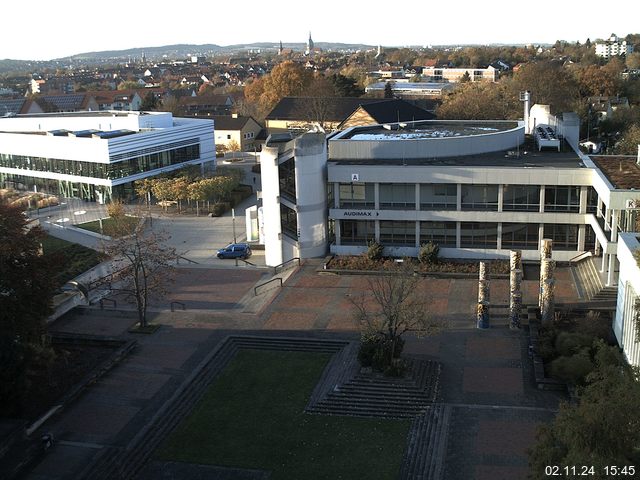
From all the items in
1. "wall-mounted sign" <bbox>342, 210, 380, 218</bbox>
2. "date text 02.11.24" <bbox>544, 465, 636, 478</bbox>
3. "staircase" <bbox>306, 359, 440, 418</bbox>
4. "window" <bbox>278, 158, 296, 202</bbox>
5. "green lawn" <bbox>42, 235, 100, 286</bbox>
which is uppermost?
"window" <bbox>278, 158, 296, 202</bbox>

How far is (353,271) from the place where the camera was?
129 ft

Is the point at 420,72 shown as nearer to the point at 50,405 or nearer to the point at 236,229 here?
the point at 236,229

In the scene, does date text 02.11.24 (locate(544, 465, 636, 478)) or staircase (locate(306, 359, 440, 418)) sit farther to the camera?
staircase (locate(306, 359, 440, 418))

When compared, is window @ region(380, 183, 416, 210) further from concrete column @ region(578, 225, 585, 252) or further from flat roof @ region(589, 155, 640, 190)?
flat roof @ region(589, 155, 640, 190)

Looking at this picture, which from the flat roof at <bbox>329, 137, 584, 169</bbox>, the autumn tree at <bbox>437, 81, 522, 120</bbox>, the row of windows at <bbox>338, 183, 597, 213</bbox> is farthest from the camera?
the autumn tree at <bbox>437, 81, 522, 120</bbox>

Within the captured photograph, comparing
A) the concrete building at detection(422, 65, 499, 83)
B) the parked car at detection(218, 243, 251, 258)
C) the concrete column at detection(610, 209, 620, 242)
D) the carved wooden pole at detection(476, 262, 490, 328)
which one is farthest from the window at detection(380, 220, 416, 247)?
the concrete building at detection(422, 65, 499, 83)

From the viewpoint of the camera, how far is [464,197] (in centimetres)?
4059

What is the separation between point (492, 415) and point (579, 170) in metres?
19.0

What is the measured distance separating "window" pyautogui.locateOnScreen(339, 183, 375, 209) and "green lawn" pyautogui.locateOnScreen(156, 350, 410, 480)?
16017mm

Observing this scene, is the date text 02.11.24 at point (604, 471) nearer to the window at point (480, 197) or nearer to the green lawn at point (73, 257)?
the window at point (480, 197)

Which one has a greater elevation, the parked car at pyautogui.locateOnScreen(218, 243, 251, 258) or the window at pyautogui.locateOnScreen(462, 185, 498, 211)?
the window at pyautogui.locateOnScreen(462, 185, 498, 211)

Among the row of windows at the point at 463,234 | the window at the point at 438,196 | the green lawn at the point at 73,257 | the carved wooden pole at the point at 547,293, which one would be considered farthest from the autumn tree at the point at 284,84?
the carved wooden pole at the point at 547,293

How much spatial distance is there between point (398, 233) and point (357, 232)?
2.43 meters

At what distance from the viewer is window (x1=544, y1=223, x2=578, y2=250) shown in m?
39.5
